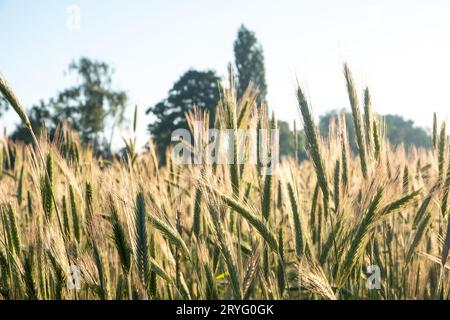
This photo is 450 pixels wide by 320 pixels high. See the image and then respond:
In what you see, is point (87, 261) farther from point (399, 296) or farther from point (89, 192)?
point (399, 296)

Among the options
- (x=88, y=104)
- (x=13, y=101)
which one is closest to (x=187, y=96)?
(x=88, y=104)

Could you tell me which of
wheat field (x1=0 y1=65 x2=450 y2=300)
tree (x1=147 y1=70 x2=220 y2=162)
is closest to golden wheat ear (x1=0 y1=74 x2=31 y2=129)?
wheat field (x1=0 y1=65 x2=450 y2=300)

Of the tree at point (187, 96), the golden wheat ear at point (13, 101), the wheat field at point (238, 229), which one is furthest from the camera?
the tree at point (187, 96)

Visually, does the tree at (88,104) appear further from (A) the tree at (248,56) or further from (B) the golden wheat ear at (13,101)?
(B) the golden wheat ear at (13,101)

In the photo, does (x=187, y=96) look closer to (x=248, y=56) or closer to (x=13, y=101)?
(x=248, y=56)

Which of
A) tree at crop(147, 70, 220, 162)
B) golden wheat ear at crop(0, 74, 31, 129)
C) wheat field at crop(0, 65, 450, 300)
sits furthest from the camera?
tree at crop(147, 70, 220, 162)

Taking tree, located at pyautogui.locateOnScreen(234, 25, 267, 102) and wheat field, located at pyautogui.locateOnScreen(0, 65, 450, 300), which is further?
tree, located at pyautogui.locateOnScreen(234, 25, 267, 102)

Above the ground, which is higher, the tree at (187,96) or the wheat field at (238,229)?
the tree at (187,96)

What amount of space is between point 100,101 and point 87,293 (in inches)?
1711

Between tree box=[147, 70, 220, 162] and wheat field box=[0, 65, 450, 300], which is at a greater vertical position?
tree box=[147, 70, 220, 162]

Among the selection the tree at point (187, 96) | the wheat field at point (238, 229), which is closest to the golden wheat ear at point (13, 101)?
the wheat field at point (238, 229)

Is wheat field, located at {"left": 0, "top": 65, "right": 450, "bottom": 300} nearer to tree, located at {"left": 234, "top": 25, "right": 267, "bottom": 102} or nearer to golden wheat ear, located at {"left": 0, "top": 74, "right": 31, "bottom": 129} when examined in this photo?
golden wheat ear, located at {"left": 0, "top": 74, "right": 31, "bottom": 129}

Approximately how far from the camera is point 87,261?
5.45 feet

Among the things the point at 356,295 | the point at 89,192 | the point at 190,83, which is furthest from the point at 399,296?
the point at 190,83
